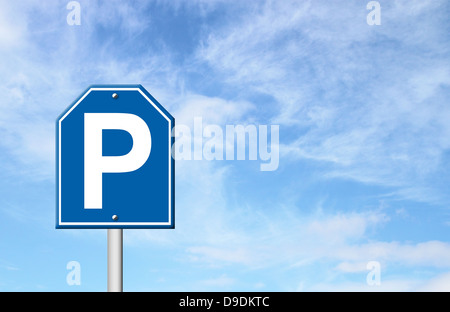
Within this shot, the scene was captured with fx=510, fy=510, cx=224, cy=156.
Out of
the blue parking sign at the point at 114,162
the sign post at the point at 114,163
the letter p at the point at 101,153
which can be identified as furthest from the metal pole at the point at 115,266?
the letter p at the point at 101,153

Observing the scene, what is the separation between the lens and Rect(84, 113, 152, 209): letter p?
137 inches

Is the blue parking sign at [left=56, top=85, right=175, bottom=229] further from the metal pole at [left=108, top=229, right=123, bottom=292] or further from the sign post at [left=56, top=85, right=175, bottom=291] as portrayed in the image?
the metal pole at [left=108, top=229, right=123, bottom=292]

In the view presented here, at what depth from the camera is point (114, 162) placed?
11.5 ft

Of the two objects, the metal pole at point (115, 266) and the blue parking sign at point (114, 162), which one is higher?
the blue parking sign at point (114, 162)

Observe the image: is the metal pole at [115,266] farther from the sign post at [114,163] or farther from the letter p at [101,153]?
the letter p at [101,153]

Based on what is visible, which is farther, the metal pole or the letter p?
the letter p

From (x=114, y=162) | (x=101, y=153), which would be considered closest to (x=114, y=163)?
(x=114, y=162)

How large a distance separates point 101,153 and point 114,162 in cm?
11

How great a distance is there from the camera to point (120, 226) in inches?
137

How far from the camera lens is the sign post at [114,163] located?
3482 mm

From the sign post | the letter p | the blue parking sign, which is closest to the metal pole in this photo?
the sign post

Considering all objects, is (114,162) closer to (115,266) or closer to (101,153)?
(101,153)
